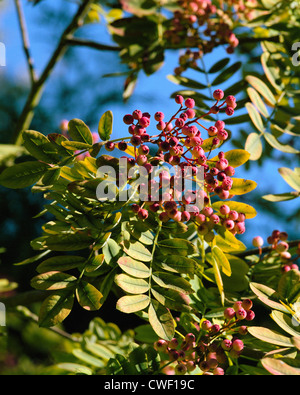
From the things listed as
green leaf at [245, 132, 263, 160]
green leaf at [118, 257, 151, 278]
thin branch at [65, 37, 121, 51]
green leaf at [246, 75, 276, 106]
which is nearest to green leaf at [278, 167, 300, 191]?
green leaf at [245, 132, 263, 160]

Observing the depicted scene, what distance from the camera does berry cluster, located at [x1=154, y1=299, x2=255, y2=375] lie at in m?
0.71

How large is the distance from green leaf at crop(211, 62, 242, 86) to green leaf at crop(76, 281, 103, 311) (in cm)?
73

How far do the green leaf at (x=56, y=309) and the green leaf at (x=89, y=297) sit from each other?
2 cm

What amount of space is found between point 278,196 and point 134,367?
49cm

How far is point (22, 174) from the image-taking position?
708 mm

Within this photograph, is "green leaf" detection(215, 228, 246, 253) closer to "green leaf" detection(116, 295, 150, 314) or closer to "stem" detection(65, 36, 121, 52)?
"green leaf" detection(116, 295, 150, 314)

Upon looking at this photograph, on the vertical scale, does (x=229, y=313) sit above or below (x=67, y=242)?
below

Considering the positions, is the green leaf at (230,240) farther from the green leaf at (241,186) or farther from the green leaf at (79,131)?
the green leaf at (79,131)

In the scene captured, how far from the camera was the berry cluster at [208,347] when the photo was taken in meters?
0.71

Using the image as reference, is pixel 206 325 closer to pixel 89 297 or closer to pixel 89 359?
pixel 89 297

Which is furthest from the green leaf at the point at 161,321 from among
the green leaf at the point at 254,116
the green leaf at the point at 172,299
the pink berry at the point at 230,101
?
the green leaf at the point at 254,116

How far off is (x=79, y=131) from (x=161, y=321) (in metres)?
0.34

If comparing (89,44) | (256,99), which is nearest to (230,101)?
(256,99)
